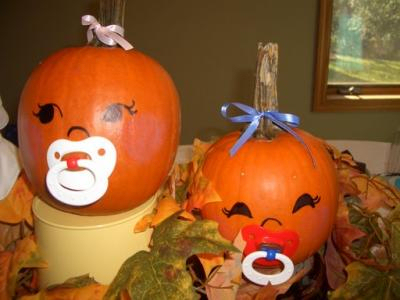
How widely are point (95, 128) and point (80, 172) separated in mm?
53

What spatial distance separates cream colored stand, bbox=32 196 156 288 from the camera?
1.35ft

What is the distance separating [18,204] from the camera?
486 millimetres

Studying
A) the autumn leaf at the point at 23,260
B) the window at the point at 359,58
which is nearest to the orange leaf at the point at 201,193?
the autumn leaf at the point at 23,260

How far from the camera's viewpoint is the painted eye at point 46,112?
15.3 inches

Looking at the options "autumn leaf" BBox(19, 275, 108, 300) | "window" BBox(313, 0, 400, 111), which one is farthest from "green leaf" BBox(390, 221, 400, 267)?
"window" BBox(313, 0, 400, 111)

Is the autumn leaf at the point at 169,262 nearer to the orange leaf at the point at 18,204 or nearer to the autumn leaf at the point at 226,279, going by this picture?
the autumn leaf at the point at 226,279

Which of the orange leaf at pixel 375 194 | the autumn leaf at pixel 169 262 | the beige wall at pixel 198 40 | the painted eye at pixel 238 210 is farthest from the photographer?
the beige wall at pixel 198 40

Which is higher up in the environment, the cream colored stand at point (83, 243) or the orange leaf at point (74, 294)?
the cream colored stand at point (83, 243)

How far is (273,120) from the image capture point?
1.58ft

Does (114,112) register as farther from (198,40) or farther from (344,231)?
(198,40)

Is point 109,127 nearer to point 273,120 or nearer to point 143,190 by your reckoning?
point 143,190

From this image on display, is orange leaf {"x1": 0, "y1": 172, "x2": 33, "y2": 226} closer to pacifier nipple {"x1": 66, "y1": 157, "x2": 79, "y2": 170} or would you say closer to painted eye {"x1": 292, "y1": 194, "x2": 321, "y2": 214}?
pacifier nipple {"x1": 66, "y1": 157, "x2": 79, "y2": 170}

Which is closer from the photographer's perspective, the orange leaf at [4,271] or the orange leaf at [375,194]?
the orange leaf at [4,271]

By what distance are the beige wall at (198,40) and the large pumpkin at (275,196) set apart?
0.92 metres
